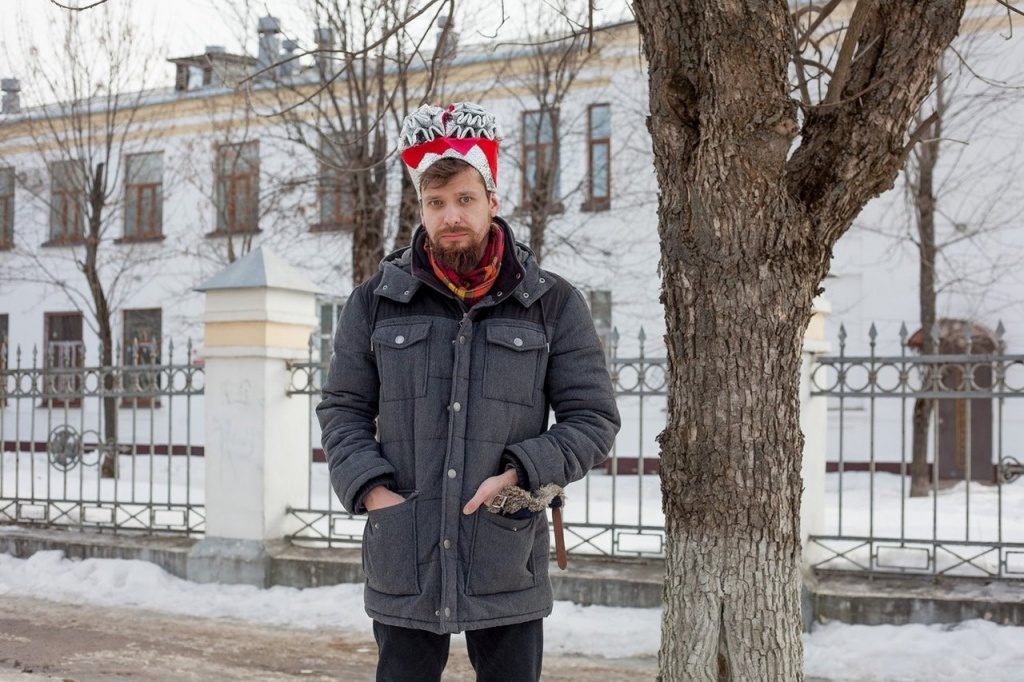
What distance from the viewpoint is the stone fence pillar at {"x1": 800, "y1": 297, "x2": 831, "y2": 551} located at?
6.19 m

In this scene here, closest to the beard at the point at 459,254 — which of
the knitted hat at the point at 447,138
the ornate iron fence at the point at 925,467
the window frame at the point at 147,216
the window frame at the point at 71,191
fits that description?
the knitted hat at the point at 447,138

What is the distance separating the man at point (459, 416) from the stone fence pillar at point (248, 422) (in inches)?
186

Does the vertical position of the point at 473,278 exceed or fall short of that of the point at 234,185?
it falls short

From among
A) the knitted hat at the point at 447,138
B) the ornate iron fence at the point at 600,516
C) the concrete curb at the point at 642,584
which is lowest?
the concrete curb at the point at 642,584

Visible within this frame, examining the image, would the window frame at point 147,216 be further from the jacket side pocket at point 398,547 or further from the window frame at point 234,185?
the jacket side pocket at point 398,547

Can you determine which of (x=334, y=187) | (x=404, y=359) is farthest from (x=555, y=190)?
(x=404, y=359)

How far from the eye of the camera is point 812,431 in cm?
626

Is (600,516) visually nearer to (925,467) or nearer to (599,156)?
Answer: (925,467)

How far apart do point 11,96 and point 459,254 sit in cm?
1271

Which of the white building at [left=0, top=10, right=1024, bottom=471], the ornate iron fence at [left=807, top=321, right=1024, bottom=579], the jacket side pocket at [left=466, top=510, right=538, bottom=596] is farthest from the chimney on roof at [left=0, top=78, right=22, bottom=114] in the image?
the jacket side pocket at [left=466, top=510, right=538, bottom=596]

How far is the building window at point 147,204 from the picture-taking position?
1884cm

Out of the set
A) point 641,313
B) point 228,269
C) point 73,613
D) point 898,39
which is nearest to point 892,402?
point 641,313

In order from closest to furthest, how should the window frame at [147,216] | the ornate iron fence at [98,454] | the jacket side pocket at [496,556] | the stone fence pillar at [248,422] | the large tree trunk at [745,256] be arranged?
the jacket side pocket at [496,556], the large tree trunk at [745,256], the stone fence pillar at [248,422], the ornate iron fence at [98,454], the window frame at [147,216]

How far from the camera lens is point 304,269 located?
56.2ft
